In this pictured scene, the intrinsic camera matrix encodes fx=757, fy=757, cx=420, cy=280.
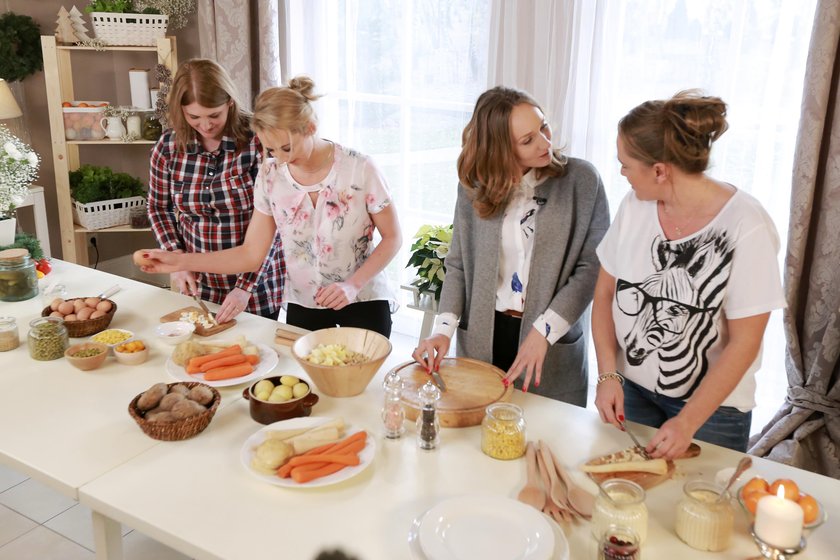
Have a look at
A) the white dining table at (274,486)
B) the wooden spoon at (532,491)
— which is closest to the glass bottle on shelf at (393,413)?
the white dining table at (274,486)

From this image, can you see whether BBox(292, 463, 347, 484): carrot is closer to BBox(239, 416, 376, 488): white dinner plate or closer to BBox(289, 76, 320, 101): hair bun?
BBox(239, 416, 376, 488): white dinner plate

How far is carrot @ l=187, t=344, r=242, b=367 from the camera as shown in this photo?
1.95 m

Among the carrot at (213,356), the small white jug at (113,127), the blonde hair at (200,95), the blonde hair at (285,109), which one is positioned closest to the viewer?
the carrot at (213,356)

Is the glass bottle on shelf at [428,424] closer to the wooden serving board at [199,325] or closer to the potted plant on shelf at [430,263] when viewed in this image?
the wooden serving board at [199,325]

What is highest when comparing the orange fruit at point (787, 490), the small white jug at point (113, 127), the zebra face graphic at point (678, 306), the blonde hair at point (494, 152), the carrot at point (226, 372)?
the blonde hair at point (494, 152)

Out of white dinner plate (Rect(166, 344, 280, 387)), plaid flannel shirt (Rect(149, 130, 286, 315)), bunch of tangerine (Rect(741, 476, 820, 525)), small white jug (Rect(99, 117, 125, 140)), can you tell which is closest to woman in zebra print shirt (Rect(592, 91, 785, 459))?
bunch of tangerine (Rect(741, 476, 820, 525))

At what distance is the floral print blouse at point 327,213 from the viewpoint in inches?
88.9

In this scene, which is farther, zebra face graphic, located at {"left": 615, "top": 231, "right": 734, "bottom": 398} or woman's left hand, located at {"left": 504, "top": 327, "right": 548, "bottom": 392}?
woman's left hand, located at {"left": 504, "top": 327, "right": 548, "bottom": 392}

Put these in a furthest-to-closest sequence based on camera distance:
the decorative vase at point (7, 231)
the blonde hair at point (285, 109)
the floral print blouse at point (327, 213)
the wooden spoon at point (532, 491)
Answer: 1. the decorative vase at point (7, 231)
2. the floral print blouse at point (327, 213)
3. the blonde hair at point (285, 109)
4. the wooden spoon at point (532, 491)

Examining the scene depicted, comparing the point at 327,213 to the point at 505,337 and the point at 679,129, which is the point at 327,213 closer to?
the point at 505,337

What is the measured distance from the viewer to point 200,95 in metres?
2.37

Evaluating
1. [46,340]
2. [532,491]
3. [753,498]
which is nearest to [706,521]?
[753,498]

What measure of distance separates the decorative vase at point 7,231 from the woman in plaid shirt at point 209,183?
610 mm

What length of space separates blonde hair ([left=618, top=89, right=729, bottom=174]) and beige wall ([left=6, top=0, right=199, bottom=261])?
3.55 metres
